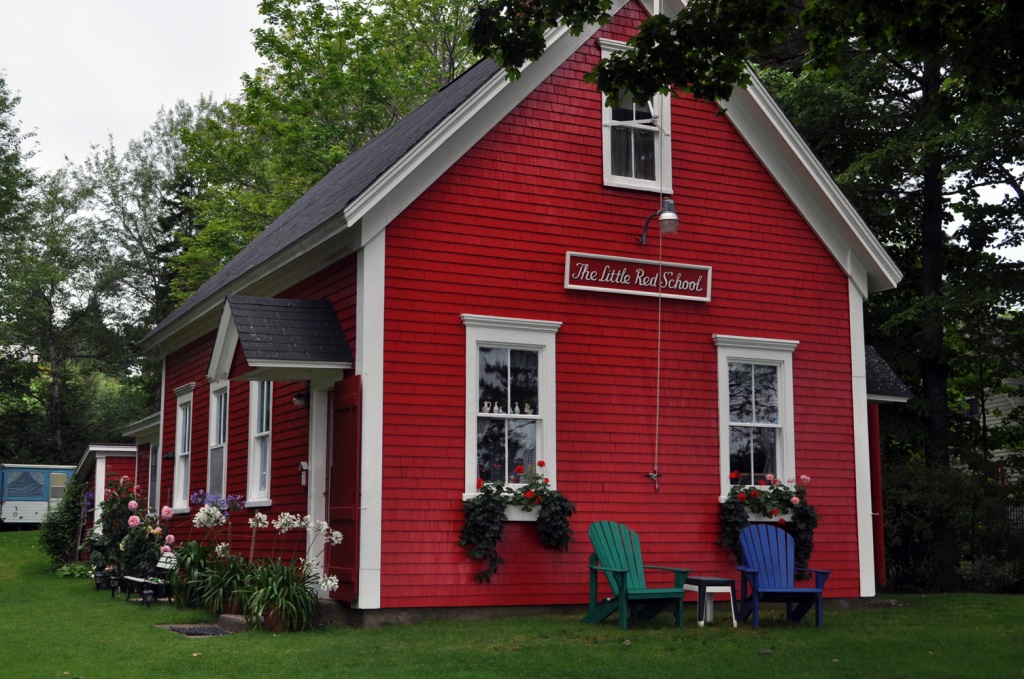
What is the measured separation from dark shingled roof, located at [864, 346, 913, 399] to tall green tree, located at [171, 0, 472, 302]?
15.3m

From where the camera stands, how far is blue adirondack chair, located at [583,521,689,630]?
35.9 ft

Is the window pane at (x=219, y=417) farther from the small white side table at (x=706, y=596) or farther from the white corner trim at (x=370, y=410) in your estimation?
the small white side table at (x=706, y=596)

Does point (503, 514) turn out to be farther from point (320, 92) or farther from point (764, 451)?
point (320, 92)

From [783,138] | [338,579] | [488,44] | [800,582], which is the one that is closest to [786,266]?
[783,138]

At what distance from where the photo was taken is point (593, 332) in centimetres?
1297

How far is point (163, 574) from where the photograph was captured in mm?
15289

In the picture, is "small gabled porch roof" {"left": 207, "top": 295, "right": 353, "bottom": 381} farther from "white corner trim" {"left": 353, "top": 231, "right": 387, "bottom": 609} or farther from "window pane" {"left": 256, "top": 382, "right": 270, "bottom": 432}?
"window pane" {"left": 256, "top": 382, "right": 270, "bottom": 432}

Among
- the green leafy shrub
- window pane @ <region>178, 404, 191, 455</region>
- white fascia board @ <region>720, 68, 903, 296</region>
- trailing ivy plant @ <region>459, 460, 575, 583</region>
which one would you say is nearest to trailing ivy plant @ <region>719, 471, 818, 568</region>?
trailing ivy plant @ <region>459, 460, 575, 583</region>

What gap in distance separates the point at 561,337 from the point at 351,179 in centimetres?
419

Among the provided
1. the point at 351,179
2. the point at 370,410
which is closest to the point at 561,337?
the point at 370,410

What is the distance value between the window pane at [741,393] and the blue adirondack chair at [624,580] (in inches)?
89.6

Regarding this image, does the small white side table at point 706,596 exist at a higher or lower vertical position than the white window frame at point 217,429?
lower

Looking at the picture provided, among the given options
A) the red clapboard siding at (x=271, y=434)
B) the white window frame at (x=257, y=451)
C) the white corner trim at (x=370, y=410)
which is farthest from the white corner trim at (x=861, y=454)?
the white window frame at (x=257, y=451)

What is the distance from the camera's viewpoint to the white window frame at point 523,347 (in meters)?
12.2
